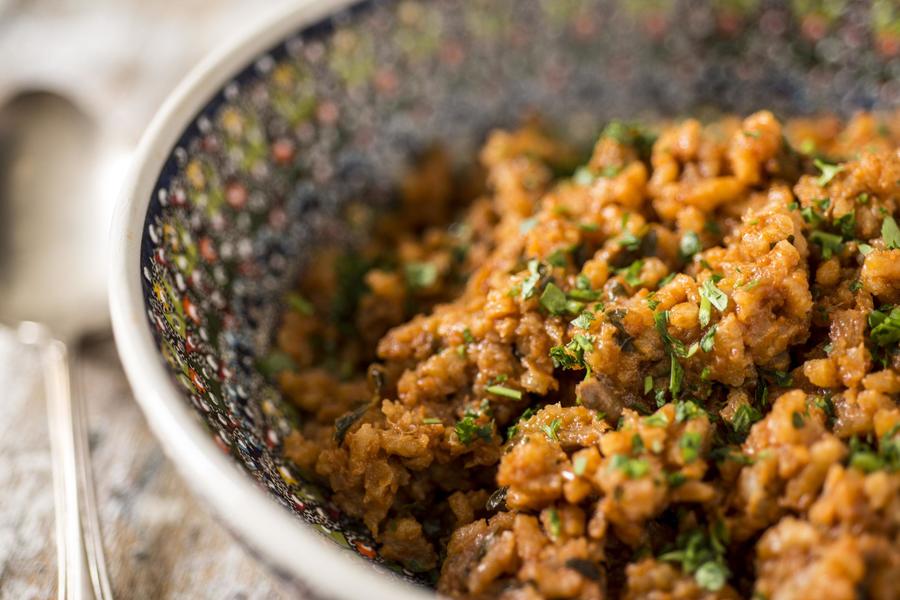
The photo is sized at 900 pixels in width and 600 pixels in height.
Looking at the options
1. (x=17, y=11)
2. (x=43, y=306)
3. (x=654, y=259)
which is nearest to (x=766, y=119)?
(x=654, y=259)

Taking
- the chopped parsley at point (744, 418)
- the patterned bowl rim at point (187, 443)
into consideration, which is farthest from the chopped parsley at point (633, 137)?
the patterned bowl rim at point (187, 443)

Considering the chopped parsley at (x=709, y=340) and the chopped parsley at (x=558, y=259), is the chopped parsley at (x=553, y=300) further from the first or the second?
the chopped parsley at (x=709, y=340)

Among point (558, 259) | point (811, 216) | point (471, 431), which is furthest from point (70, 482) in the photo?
point (811, 216)

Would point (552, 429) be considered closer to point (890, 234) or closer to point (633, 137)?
point (890, 234)

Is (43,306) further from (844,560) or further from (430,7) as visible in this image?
(844,560)

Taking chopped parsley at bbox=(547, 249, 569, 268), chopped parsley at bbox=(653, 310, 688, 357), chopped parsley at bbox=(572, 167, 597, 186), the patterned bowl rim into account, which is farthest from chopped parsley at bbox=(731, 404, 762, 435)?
chopped parsley at bbox=(572, 167, 597, 186)

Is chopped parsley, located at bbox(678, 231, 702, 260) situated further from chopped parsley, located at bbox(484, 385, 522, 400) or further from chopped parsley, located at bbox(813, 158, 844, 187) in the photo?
chopped parsley, located at bbox(484, 385, 522, 400)

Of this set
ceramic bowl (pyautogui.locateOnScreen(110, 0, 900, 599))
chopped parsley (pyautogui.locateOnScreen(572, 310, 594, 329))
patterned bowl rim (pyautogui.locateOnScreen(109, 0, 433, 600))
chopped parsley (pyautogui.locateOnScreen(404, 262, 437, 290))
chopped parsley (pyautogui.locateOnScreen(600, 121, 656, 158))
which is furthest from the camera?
chopped parsley (pyautogui.locateOnScreen(404, 262, 437, 290))
